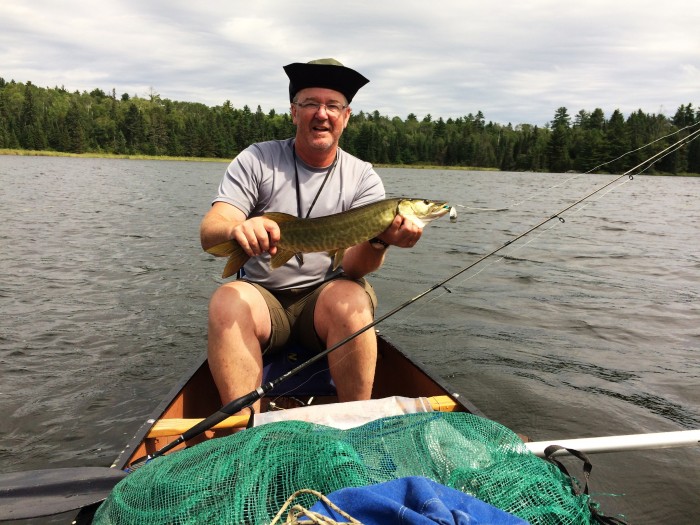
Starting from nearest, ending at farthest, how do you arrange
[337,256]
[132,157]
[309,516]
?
1. [309,516]
2. [337,256]
3. [132,157]

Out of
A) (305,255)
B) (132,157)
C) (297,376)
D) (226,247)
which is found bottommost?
(297,376)

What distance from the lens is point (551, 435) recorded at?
5.42 m

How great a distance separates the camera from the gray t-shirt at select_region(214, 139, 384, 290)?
351 cm

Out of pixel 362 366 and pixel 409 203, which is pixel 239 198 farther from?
pixel 362 366

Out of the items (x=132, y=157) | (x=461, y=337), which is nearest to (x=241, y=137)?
(x=132, y=157)

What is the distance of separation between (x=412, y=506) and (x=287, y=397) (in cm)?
253

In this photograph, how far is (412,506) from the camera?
5.02 ft

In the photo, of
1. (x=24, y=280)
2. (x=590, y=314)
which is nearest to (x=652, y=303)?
(x=590, y=314)

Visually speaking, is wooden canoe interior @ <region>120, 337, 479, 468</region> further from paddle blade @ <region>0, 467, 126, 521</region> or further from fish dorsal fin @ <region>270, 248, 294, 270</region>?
fish dorsal fin @ <region>270, 248, 294, 270</region>

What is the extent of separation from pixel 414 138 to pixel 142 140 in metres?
56.3

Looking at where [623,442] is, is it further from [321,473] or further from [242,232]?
[242,232]

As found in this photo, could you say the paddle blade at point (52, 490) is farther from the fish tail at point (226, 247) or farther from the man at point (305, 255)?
the fish tail at point (226, 247)

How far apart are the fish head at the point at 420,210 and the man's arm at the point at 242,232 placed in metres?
0.78

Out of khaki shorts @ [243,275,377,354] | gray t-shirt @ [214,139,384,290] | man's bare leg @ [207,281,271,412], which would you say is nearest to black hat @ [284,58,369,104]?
gray t-shirt @ [214,139,384,290]
